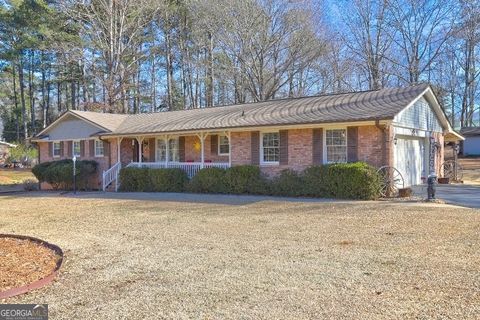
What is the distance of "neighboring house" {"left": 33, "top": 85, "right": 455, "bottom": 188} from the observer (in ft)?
50.3

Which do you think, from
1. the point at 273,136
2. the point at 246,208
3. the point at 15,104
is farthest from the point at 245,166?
the point at 15,104

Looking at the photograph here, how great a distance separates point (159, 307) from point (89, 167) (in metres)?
19.2

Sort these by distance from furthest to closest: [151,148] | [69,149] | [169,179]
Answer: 1. [69,149]
2. [151,148]
3. [169,179]

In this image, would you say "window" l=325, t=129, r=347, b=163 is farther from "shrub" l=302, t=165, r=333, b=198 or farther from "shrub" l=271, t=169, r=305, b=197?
"shrub" l=271, t=169, r=305, b=197

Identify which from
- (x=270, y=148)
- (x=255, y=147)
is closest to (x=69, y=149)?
(x=255, y=147)

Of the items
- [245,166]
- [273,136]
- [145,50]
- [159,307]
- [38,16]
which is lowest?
[159,307]

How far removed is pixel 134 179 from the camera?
2061 centimetres

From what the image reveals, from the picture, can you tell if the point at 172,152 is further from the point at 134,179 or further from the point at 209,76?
the point at 209,76

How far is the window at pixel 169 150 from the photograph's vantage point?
2179cm

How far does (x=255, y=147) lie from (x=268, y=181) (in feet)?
5.93

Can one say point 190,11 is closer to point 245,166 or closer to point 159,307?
point 245,166

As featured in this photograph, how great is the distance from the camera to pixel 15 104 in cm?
5325

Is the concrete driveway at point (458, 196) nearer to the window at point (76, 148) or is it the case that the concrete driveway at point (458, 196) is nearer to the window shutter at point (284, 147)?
the window shutter at point (284, 147)

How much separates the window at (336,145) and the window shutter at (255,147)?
2988 millimetres
